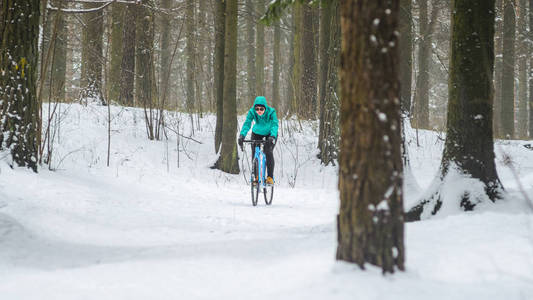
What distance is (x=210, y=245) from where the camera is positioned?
4.09 meters

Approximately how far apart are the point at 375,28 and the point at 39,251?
367 centimetres

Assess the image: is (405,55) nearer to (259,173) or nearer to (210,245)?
(259,173)

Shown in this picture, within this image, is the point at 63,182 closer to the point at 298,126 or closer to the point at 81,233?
the point at 81,233

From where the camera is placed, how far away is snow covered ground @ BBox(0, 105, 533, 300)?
2.80 meters

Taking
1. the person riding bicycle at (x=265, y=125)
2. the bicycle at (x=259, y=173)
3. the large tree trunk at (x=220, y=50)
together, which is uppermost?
the large tree trunk at (x=220, y=50)

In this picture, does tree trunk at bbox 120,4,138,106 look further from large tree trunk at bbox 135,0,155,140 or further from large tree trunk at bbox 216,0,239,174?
large tree trunk at bbox 216,0,239,174

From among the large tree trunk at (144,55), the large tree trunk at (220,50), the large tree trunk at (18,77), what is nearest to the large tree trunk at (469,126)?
the large tree trunk at (18,77)

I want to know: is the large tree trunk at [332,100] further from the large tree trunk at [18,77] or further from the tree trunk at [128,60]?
the tree trunk at [128,60]

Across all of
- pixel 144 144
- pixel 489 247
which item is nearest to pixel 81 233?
pixel 489 247

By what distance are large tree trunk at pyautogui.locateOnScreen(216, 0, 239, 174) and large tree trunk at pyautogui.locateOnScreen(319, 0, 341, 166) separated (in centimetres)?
216

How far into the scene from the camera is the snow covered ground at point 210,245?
2799 millimetres

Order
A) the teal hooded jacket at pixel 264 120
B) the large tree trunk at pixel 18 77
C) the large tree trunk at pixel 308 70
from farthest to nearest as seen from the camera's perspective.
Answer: the large tree trunk at pixel 308 70
the teal hooded jacket at pixel 264 120
the large tree trunk at pixel 18 77

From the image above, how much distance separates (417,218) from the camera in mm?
4629

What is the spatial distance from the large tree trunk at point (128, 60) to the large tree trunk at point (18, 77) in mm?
6438
